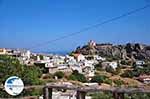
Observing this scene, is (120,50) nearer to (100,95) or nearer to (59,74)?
(59,74)

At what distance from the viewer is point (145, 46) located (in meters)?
89.3

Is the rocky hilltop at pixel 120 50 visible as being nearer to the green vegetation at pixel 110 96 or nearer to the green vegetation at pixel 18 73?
the green vegetation at pixel 18 73

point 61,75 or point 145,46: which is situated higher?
point 145,46

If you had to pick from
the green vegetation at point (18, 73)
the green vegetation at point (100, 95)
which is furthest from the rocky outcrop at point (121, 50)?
the green vegetation at point (100, 95)

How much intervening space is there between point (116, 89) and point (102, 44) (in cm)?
9073

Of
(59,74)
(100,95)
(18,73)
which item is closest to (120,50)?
(59,74)

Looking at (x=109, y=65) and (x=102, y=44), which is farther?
(x=102, y=44)

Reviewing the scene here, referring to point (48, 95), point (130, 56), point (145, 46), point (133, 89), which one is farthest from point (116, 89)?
point (145, 46)

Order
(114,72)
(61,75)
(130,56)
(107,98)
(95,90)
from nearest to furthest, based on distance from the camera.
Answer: (95,90) → (107,98) → (61,75) → (114,72) → (130,56)

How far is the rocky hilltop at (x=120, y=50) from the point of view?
85.1m

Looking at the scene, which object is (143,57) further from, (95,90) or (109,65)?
(95,90)

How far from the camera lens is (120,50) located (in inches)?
3425

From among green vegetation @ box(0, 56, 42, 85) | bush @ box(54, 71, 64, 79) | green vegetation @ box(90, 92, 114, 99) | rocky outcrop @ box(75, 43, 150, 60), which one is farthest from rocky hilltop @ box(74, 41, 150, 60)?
green vegetation @ box(90, 92, 114, 99)

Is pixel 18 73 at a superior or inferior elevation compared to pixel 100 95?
superior
